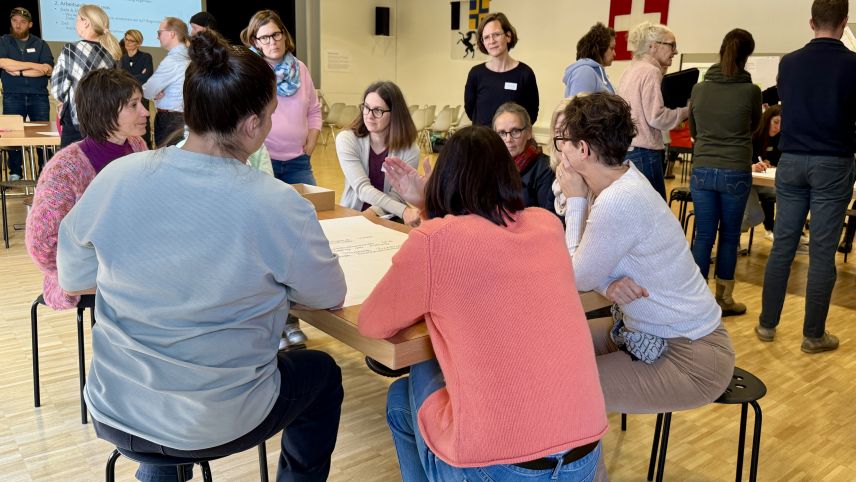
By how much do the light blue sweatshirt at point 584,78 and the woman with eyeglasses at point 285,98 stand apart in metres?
1.47

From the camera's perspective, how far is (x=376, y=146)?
118 inches

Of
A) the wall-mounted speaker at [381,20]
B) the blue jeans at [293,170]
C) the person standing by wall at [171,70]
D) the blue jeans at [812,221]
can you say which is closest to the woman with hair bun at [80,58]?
the person standing by wall at [171,70]

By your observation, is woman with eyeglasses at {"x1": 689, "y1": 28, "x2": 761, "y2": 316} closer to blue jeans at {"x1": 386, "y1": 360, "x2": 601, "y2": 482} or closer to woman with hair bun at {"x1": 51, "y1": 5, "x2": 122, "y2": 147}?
blue jeans at {"x1": 386, "y1": 360, "x2": 601, "y2": 482}

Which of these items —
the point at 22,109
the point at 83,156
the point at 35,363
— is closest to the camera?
the point at 83,156

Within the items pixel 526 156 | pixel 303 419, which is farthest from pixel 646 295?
pixel 526 156

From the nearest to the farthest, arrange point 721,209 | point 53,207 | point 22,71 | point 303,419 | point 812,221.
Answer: point 303,419, point 53,207, point 812,221, point 721,209, point 22,71

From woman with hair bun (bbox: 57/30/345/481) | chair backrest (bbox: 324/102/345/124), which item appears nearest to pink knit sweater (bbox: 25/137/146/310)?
woman with hair bun (bbox: 57/30/345/481)

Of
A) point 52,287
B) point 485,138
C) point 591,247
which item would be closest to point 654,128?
point 591,247

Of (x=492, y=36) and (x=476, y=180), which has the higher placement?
(x=492, y=36)

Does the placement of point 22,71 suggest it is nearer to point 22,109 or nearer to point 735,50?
point 22,109

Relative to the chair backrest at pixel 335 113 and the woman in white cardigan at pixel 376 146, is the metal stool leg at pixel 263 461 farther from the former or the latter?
the chair backrest at pixel 335 113

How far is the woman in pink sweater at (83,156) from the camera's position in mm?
1976

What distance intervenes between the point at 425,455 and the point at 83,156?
148cm

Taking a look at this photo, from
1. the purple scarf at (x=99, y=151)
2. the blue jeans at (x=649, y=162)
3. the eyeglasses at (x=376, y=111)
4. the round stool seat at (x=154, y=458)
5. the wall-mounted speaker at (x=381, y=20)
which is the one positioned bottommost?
the round stool seat at (x=154, y=458)
